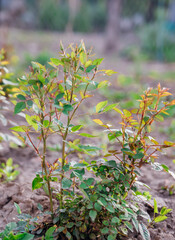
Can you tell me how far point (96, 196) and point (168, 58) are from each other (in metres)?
10.3

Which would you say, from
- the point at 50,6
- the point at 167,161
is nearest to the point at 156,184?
the point at 167,161

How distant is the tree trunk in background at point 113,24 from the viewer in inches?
436

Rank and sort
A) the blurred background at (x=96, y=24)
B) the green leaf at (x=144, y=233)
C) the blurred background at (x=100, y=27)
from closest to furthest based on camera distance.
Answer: the green leaf at (x=144, y=233), the blurred background at (x=100, y=27), the blurred background at (x=96, y=24)

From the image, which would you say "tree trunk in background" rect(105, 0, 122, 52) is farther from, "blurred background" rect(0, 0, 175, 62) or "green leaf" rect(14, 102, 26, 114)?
"green leaf" rect(14, 102, 26, 114)

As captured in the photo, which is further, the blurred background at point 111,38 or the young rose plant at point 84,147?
the blurred background at point 111,38

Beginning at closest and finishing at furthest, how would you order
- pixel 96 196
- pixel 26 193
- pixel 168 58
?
pixel 96 196, pixel 26 193, pixel 168 58

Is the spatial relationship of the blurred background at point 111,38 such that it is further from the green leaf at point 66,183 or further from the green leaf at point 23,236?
the green leaf at point 23,236

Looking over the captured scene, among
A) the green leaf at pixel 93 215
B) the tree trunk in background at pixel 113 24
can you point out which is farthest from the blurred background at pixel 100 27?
the green leaf at pixel 93 215

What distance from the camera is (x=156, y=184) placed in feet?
7.32

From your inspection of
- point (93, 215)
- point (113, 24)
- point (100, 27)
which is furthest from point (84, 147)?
point (100, 27)

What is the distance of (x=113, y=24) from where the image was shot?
11.2 metres

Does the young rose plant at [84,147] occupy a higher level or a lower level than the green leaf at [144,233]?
higher

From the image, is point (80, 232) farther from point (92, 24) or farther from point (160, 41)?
point (92, 24)

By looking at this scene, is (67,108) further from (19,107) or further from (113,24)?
(113,24)
